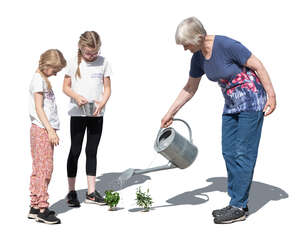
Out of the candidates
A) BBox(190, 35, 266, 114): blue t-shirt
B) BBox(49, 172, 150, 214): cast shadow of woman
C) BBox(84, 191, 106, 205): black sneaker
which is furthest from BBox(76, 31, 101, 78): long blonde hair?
BBox(49, 172, 150, 214): cast shadow of woman

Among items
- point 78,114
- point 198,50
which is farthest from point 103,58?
point 198,50

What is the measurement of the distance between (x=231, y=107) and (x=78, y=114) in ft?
5.12

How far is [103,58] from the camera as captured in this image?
6.39 metres

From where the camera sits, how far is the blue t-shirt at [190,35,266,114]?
5.87 m

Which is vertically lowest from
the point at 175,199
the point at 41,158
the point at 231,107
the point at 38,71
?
the point at 175,199

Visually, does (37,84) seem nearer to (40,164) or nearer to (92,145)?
(40,164)

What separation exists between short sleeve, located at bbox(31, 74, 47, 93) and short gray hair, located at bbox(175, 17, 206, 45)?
1.32 metres

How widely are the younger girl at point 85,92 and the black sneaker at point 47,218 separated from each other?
2.00 ft

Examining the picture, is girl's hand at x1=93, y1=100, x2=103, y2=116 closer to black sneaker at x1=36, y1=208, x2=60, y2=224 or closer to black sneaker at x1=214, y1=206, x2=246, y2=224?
black sneaker at x1=36, y1=208, x2=60, y2=224

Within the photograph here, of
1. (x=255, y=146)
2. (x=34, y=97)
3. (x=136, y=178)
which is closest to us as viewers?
(x=34, y=97)

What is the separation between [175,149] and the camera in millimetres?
6133

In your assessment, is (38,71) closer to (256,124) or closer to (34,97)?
(34,97)

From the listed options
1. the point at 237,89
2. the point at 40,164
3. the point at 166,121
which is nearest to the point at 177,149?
the point at 166,121

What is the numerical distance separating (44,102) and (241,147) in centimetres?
194
